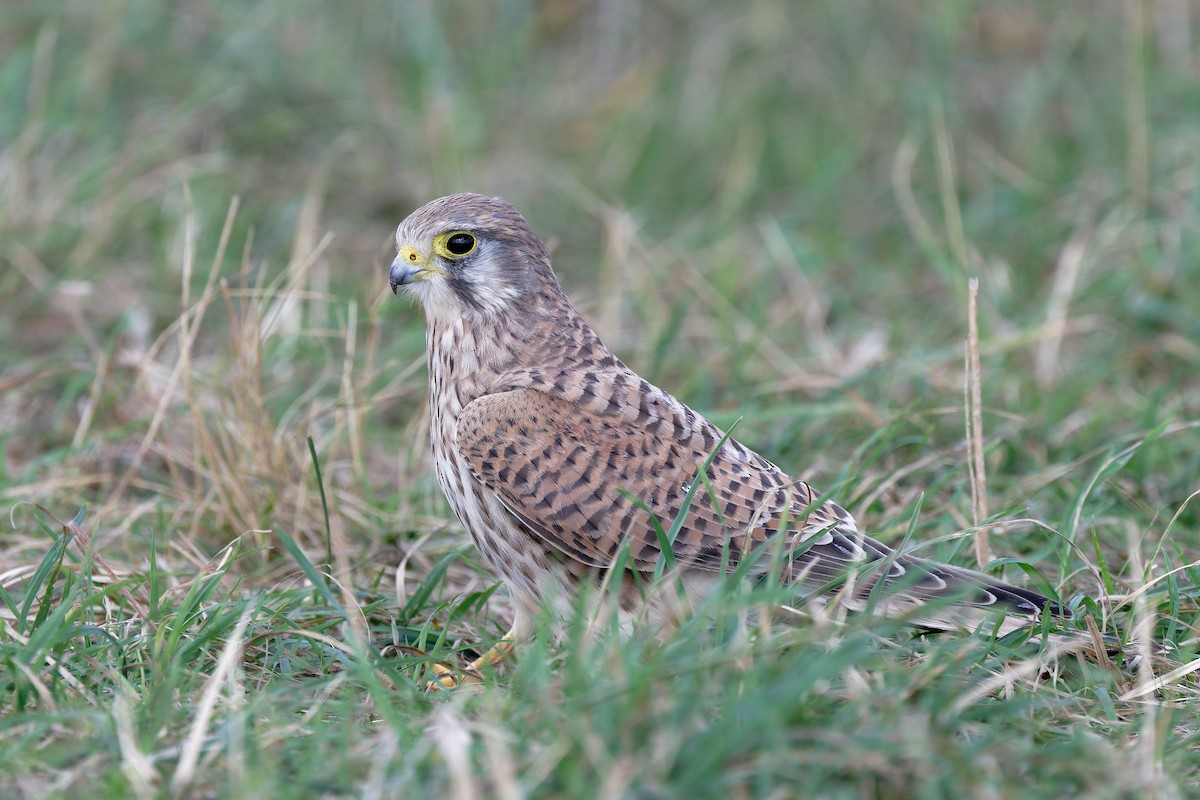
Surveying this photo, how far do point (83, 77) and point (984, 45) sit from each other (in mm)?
5016

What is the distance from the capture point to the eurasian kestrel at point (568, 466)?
11.4 feet

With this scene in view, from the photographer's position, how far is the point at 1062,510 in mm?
4414

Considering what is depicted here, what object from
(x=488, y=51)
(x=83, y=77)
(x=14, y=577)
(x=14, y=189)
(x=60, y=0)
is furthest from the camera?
(x=488, y=51)

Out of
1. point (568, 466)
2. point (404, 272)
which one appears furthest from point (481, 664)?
point (404, 272)

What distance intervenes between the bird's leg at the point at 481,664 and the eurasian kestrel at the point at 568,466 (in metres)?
0.02

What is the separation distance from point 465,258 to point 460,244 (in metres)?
0.04

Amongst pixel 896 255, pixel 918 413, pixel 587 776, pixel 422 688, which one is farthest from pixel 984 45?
pixel 587 776

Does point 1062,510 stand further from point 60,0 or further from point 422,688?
point 60,0

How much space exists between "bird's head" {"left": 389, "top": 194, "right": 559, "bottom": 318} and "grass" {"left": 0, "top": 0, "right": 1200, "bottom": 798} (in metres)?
0.51

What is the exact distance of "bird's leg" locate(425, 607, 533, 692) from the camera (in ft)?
11.2

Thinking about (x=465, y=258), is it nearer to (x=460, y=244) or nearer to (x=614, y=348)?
(x=460, y=244)

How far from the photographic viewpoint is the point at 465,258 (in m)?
3.90

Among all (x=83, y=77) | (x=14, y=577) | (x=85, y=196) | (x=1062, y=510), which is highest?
(x=83, y=77)

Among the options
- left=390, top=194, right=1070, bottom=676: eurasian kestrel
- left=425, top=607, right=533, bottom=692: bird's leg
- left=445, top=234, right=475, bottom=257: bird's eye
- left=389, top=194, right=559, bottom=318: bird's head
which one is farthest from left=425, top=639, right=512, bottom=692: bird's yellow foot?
left=445, top=234, right=475, bottom=257: bird's eye
